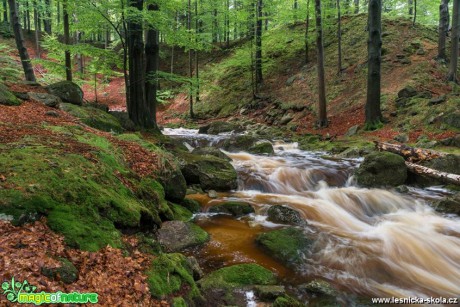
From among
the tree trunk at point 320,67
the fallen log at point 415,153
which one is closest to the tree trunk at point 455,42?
the tree trunk at point 320,67

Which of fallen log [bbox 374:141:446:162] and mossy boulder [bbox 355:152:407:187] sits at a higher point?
fallen log [bbox 374:141:446:162]

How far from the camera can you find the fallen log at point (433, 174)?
→ 8.10m

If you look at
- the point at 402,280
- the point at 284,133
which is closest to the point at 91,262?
the point at 402,280

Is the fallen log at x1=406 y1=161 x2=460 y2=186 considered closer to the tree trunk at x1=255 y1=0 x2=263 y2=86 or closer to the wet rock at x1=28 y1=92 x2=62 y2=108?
the wet rock at x1=28 y1=92 x2=62 y2=108

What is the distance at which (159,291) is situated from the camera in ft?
9.65

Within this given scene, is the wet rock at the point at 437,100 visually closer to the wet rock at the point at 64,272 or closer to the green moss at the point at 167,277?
the green moss at the point at 167,277

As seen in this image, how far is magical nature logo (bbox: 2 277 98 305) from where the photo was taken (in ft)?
7.02

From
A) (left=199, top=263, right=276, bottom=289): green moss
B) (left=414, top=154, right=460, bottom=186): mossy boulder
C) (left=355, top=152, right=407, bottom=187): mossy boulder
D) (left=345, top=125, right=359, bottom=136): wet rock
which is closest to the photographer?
(left=199, top=263, right=276, bottom=289): green moss

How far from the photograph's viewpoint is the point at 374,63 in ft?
44.4

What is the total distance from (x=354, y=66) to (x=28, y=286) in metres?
20.4

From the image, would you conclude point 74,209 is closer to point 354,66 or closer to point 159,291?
point 159,291

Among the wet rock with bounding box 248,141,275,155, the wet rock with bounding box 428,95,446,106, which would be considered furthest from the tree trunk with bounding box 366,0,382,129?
the wet rock with bounding box 248,141,275,155

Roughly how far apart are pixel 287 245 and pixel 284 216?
4.30 feet

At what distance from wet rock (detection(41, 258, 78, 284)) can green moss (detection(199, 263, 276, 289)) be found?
175 centimetres
